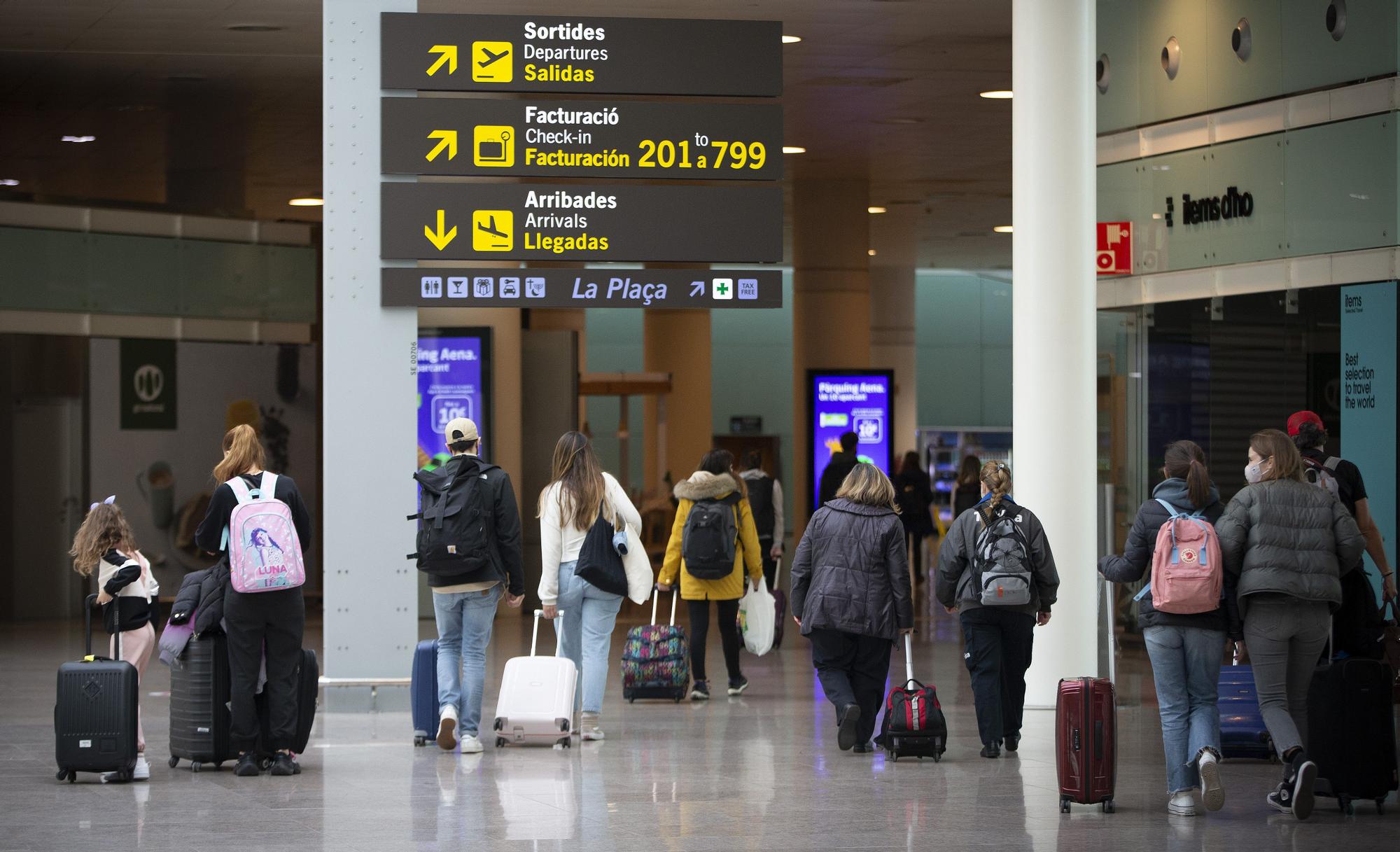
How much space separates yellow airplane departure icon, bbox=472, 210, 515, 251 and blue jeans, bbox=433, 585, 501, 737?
2429 mm

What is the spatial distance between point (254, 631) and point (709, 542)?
13.1 feet

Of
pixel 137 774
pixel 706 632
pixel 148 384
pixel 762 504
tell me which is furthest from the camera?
pixel 148 384

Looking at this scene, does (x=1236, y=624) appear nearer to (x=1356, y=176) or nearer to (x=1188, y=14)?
(x=1356, y=176)

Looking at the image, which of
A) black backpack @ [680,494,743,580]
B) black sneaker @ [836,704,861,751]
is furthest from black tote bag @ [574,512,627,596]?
black backpack @ [680,494,743,580]

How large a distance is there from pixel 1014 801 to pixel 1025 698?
11.7ft

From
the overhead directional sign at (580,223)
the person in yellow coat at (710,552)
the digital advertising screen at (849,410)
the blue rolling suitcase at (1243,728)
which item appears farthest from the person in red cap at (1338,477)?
the digital advertising screen at (849,410)

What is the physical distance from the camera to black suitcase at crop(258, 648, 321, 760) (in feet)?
30.1

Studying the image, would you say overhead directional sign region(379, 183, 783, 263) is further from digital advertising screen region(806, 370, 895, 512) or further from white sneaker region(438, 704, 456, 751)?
digital advertising screen region(806, 370, 895, 512)

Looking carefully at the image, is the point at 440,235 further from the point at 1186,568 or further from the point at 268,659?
the point at 1186,568

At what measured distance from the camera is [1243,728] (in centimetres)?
976

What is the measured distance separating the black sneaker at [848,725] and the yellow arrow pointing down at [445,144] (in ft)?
14.4

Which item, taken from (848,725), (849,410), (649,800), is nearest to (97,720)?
(649,800)

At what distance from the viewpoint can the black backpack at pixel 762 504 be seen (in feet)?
49.6

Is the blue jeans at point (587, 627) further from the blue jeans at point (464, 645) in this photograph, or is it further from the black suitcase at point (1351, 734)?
the black suitcase at point (1351, 734)
